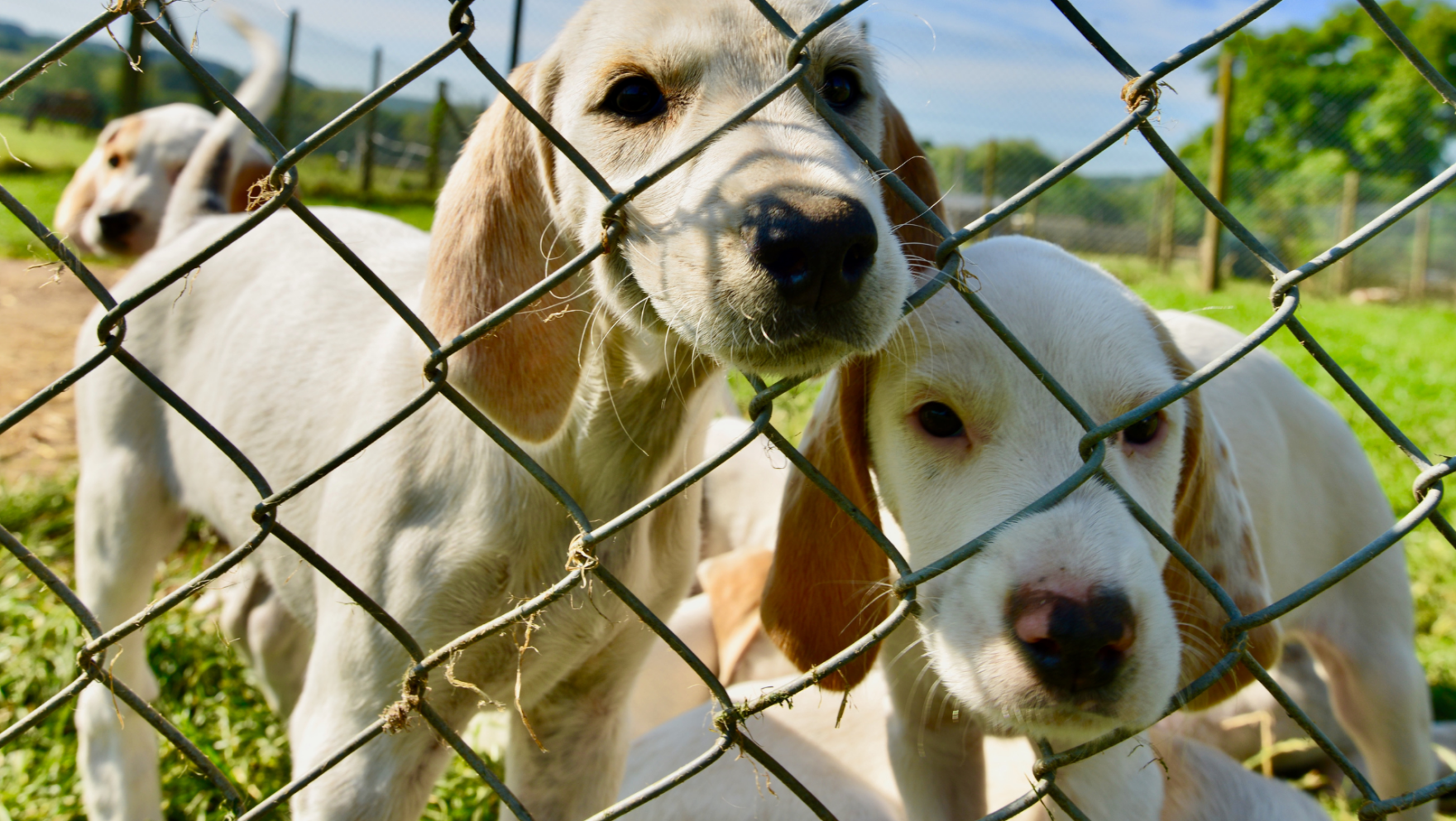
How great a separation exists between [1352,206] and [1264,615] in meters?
24.2

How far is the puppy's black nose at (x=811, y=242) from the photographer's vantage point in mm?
1255

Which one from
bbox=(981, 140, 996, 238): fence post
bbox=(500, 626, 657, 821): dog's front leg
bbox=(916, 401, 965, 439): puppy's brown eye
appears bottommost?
bbox=(500, 626, 657, 821): dog's front leg

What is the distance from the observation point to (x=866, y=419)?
1935 mm

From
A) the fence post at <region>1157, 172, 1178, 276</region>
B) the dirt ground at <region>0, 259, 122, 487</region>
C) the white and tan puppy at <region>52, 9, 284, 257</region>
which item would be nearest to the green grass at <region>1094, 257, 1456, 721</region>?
the white and tan puppy at <region>52, 9, 284, 257</region>

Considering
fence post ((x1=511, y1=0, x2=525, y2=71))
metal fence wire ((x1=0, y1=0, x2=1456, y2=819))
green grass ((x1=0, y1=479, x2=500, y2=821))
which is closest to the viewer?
metal fence wire ((x1=0, y1=0, x2=1456, y2=819))

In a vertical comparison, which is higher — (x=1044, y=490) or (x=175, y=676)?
(x=175, y=676)

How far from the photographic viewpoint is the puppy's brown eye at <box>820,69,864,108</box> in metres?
1.93

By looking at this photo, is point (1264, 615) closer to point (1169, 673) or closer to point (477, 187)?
point (1169, 673)

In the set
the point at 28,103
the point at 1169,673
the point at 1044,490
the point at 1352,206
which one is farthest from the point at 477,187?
the point at 1352,206

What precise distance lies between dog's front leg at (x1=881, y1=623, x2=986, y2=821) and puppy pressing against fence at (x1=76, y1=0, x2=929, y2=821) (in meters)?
0.51

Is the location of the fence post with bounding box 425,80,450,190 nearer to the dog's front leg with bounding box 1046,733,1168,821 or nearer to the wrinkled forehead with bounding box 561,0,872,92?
the wrinkled forehead with bounding box 561,0,872,92

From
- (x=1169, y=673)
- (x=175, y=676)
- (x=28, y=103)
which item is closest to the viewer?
(x=1169, y=673)

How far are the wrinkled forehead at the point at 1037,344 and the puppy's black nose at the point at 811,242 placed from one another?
0.38 meters

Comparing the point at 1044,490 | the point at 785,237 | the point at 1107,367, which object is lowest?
the point at 1044,490
